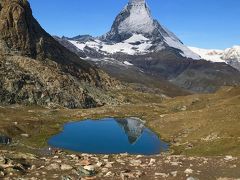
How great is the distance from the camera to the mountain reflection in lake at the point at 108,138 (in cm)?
8476

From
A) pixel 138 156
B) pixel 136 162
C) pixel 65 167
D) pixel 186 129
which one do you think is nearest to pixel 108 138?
pixel 186 129

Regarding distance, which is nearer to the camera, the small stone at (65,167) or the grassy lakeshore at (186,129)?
the small stone at (65,167)

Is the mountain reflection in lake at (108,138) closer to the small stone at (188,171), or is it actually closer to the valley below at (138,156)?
the valley below at (138,156)

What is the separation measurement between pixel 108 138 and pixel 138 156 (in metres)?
57.5

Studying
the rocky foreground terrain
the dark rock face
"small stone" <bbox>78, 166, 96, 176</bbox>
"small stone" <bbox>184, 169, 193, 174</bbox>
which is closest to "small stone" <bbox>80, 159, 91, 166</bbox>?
the rocky foreground terrain

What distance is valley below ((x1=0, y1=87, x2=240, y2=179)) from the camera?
33094mm

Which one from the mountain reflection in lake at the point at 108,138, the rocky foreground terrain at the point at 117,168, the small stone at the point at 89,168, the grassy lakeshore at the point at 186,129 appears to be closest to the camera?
the rocky foreground terrain at the point at 117,168

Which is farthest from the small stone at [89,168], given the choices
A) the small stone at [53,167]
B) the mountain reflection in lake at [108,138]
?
Answer: the mountain reflection in lake at [108,138]

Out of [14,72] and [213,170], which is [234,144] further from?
[14,72]

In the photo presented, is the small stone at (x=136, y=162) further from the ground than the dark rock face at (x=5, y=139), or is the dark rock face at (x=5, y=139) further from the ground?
the small stone at (x=136, y=162)

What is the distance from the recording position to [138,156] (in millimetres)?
44344

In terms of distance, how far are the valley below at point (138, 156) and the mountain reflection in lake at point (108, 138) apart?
2.74 meters

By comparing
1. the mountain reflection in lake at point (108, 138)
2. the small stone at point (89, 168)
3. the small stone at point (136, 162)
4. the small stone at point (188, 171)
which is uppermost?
the small stone at point (89, 168)

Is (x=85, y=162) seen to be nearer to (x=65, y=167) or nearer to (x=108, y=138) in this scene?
Result: (x=65, y=167)
